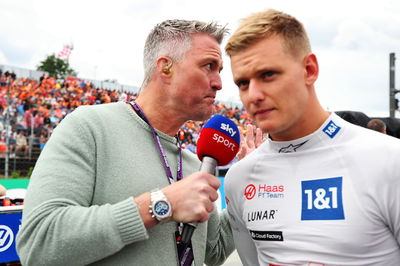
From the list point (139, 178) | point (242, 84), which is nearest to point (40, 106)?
point (139, 178)

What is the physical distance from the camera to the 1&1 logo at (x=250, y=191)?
2.02 meters

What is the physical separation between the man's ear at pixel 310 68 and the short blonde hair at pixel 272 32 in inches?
1.3

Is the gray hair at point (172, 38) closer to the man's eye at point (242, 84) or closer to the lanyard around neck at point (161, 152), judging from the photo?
the lanyard around neck at point (161, 152)

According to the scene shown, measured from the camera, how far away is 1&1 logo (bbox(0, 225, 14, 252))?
3.84 metres

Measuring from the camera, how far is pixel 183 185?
5.62 feet

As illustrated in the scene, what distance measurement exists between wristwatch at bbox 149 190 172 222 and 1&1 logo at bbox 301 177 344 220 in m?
0.59

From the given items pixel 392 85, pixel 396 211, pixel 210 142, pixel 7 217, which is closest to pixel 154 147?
pixel 210 142

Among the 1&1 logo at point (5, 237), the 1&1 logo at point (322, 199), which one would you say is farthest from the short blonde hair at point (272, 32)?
the 1&1 logo at point (5, 237)

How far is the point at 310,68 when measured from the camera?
181 cm

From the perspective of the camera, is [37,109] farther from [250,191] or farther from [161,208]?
[161,208]

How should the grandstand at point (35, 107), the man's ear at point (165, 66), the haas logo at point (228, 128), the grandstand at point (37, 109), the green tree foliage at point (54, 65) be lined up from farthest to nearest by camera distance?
the green tree foliage at point (54, 65), the grandstand at point (35, 107), the grandstand at point (37, 109), the man's ear at point (165, 66), the haas logo at point (228, 128)

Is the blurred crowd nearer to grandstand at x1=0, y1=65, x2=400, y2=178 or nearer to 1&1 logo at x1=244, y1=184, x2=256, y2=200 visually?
grandstand at x1=0, y1=65, x2=400, y2=178

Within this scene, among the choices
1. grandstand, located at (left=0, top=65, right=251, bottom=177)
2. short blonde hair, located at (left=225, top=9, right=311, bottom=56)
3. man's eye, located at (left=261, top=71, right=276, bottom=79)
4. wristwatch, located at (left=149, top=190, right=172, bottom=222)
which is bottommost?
grandstand, located at (left=0, top=65, right=251, bottom=177)

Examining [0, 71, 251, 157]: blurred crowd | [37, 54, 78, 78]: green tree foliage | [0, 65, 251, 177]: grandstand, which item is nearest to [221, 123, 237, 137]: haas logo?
[0, 65, 251, 177]: grandstand
